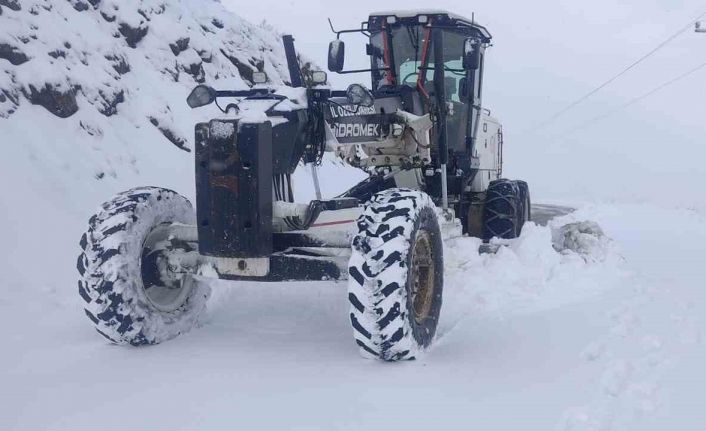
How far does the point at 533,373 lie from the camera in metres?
4.42

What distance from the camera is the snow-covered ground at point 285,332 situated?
12.4ft

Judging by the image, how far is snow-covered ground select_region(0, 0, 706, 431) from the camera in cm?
378

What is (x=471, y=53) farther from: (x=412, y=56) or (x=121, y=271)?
(x=121, y=271)

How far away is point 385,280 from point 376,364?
62cm

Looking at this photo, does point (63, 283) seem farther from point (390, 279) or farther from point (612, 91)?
point (612, 91)

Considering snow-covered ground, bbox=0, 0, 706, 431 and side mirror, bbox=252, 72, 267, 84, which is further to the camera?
side mirror, bbox=252, 72, 267, 84

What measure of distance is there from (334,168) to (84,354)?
1148 centimetres

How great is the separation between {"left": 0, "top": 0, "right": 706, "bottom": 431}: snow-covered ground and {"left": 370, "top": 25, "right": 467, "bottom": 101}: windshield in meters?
1.88

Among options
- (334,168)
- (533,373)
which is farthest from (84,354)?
(334,168)

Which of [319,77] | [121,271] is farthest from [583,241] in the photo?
[121,271]

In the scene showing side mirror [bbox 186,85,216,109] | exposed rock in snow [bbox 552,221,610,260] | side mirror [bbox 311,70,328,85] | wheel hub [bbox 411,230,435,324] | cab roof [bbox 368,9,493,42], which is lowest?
exposed rock in snow [bbox 552,221,610,260]

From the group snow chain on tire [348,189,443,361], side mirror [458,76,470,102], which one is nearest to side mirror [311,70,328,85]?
snow chain on tire [348,189,443,361]

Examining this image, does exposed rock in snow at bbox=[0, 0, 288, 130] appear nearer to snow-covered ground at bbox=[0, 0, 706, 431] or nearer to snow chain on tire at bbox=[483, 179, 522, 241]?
snow-covered ground at bbox=[0, 0, 706, 431]

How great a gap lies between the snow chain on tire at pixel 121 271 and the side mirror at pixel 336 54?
2490 mm
